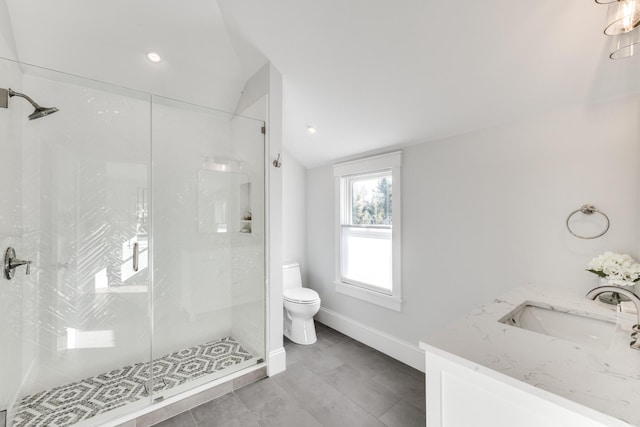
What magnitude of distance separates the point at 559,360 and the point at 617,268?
2.81ft

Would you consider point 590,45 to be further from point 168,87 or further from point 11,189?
point 11,189

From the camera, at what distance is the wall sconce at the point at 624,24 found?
3.47ft

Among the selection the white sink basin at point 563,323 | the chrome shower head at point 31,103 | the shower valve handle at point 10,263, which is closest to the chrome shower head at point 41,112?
the chrome shower head at point 31,103

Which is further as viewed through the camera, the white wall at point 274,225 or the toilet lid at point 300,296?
the toilet lid at point 300,296

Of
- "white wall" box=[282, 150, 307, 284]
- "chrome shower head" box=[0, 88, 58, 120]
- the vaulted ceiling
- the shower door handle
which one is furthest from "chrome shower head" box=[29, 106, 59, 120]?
"white wall" box=[282, 150, 307, 284]

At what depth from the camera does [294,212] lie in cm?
349

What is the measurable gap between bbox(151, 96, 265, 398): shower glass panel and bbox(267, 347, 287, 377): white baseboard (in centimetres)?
11

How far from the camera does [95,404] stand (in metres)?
1.84

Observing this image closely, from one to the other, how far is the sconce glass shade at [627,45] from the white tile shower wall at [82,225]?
290cm

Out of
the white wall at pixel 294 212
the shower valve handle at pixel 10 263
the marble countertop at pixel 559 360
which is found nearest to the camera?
the marble countertop at pixel 559 360

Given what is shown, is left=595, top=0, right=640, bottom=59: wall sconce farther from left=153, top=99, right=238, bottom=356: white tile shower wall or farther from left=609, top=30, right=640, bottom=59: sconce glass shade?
left=153, top=99, right=238, bottom=356: white tile shower wall

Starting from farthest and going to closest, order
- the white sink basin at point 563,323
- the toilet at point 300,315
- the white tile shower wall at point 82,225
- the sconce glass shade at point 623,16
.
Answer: the toilet at point 300,315 → the white tile shower wall at point 82,225 → the white sink basin at point 563,323 → the sconce glass shade at point 623,16

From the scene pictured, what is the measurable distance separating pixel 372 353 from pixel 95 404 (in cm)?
212

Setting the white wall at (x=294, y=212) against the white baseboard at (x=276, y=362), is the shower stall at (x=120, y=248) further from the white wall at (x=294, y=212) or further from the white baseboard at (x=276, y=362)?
the white wall at (x=294, y=212)
